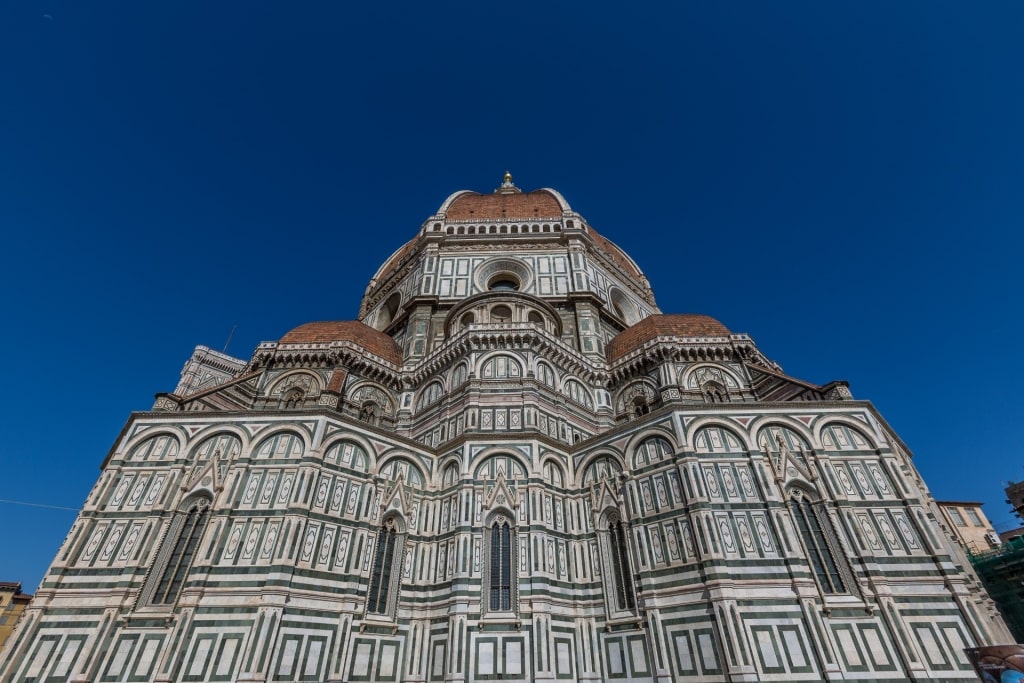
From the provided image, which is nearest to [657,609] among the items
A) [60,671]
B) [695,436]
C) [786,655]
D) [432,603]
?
[786,655]

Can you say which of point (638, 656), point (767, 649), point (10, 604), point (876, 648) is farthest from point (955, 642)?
point (10, 604)

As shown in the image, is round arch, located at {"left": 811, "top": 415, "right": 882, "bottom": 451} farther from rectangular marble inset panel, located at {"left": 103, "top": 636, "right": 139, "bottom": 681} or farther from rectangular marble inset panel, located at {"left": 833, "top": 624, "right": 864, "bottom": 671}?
rectangular marble inset panel, located at {"left": 103, "top": 636, "right": 139, "bottom": 681}

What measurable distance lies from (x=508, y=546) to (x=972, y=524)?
3778cm

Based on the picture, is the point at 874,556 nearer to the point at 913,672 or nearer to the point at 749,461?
the point at 913,672

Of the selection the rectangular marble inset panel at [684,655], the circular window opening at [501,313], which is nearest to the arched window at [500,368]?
the circular window opening at [501,313]

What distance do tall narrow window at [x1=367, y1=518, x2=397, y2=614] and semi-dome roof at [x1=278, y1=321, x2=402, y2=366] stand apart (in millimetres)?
9428

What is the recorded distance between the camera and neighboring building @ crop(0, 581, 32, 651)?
37.6 m

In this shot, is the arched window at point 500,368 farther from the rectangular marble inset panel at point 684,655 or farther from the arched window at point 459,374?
the rectangular marble inset panel at point 684,655

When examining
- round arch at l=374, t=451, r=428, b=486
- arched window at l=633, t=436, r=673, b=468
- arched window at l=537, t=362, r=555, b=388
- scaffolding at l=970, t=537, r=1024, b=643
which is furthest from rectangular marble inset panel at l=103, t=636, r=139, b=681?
scaffolding at l=970, t=537, r=1024, b=643

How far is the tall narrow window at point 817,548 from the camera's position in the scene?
1374cm

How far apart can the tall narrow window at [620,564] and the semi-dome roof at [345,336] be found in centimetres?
1323

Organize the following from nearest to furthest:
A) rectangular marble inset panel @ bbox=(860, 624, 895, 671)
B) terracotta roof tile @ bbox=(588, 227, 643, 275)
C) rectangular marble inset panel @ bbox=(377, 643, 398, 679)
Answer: rectangular marble inset panel @ bbox=(860, 624, 895, 671), rectangular marble inset panel @ bbox=(377, 643, 398, 679), terracotta roof tile @ bbox=(588, 227, 643, 275)

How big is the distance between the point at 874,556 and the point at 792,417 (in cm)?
467

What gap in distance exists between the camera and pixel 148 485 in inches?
619
